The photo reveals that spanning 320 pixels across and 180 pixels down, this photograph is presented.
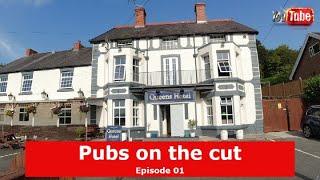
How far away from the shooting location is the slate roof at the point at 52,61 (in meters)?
27.3

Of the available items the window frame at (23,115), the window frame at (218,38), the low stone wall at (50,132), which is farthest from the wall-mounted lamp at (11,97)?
the window frame at (218,38)

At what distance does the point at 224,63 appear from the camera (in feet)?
75.3

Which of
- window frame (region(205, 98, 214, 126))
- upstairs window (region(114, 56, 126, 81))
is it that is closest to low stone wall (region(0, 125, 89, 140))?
upstairs window (region(114, 56, 126, 81))

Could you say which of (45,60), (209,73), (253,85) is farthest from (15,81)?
(253,85)

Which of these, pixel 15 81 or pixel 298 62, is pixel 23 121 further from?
pixel 298 62

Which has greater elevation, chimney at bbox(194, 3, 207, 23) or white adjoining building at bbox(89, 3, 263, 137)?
chimney at bbox(194, 3, 207, 23)

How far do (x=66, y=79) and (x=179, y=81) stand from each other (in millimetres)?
9935

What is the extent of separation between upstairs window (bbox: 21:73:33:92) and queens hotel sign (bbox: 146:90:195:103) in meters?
12.4

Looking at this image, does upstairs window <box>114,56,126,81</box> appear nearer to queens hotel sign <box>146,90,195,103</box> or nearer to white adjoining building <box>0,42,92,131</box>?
queens hotel sign <box>146,90,195,103</box>

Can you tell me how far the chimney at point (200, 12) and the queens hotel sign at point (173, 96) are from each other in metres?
7.67

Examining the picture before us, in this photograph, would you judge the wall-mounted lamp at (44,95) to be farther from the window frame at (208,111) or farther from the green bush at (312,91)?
the green bush at (312,91)

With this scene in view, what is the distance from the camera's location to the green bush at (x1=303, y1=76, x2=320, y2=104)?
21.3 metres

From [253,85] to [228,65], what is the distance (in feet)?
8.60

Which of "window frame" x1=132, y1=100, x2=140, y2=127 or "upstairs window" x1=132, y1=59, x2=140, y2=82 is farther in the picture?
"upstairs window" x1=132, y1=59, x2=140, y2=82
